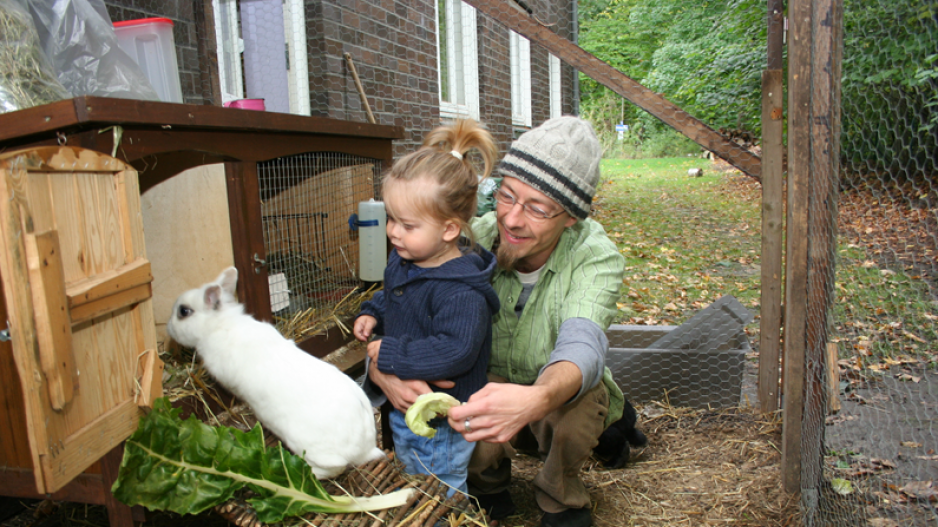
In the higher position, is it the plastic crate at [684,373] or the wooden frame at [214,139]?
the wooden frame at [214,139]

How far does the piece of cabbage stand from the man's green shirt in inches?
21.9

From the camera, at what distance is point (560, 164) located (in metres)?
1.98

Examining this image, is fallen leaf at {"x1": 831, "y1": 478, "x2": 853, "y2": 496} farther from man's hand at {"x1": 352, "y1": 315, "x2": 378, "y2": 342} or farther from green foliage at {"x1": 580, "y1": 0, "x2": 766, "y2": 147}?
green foliage at {"x1": 580, "y1": 0, "x2": 766, "y2": 147}

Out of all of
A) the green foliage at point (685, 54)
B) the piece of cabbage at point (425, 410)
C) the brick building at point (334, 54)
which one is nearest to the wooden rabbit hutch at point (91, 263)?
the piece of cabbage at point (425, 410)

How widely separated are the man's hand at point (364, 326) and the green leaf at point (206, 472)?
0.59 m

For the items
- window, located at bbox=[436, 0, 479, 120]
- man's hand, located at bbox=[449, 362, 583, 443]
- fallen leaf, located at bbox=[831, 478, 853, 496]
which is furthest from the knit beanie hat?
window, located at bbox=[436, 0, 479, 120]

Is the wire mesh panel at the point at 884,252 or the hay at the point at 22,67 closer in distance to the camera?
the wire mesh panel at the point at 884,252

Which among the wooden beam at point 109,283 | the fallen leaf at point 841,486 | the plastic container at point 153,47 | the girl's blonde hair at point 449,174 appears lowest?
the fallen leaf at point 841,486

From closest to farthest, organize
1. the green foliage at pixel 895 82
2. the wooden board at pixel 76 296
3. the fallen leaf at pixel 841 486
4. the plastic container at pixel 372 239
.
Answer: the wooden board at pixel 76 296 → the green foliage at pixel 895 82 → the fallen leaf at pixel 841 486 → the plastic container at pixel 372 239

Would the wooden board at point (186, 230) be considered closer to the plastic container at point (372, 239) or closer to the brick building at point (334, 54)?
the plastic container at point (372, 239)

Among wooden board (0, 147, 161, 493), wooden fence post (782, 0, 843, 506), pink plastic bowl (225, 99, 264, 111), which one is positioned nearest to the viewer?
wooden board (0, 147, 161, 493)

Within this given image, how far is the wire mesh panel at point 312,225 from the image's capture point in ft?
9.37

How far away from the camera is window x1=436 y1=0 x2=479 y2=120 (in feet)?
25.4

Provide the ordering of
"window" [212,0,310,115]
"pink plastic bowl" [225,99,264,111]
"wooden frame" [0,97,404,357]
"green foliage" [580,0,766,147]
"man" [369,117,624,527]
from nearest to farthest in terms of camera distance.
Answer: "wooden frame" [0,97,404,357]
"man" [369,117,624,527]
"pink plastic bowl" [225,99,264,111]
"window" [212,0,310,115]
"green foliage" [580,0,766,147]
